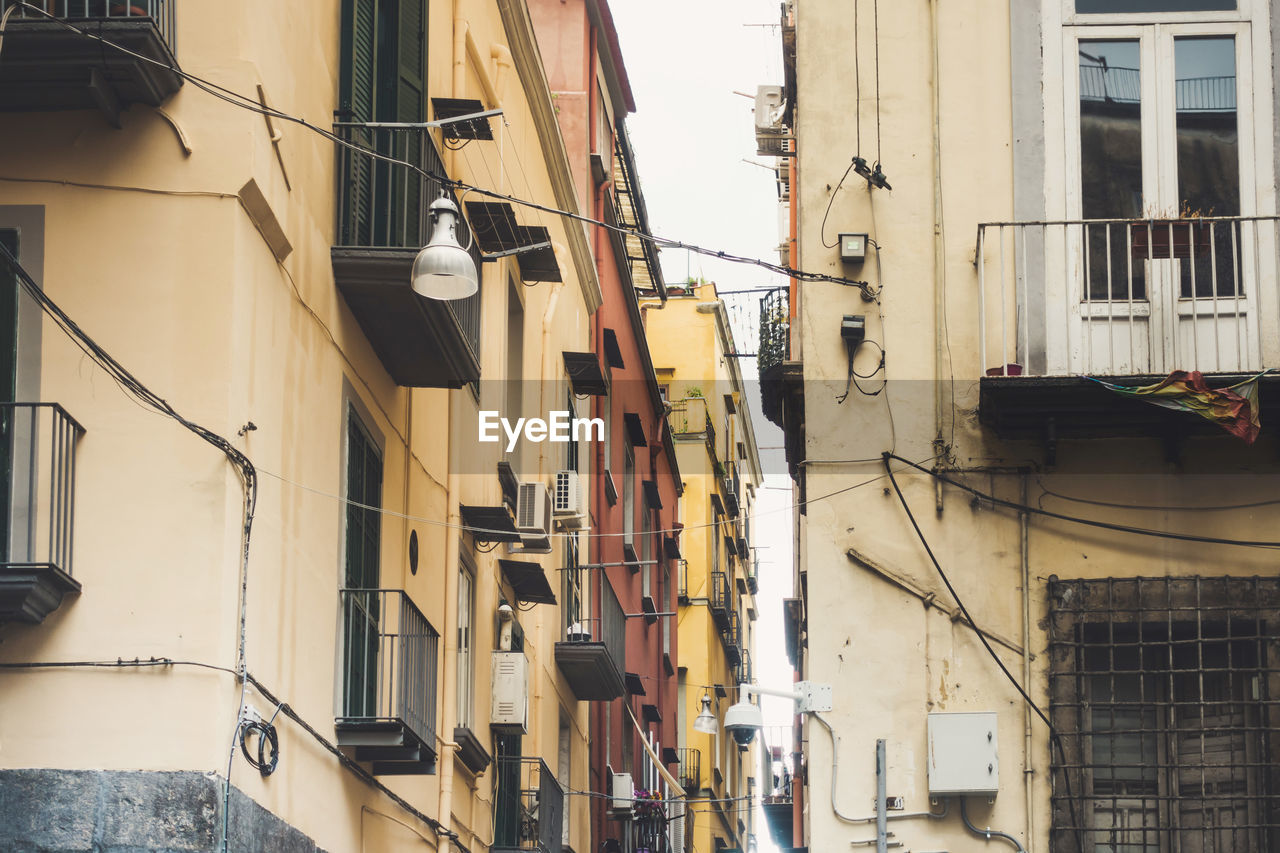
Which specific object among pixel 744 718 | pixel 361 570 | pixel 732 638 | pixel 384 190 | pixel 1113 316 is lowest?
pixel 744 718

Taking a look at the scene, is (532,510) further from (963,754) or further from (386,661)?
(963,754)

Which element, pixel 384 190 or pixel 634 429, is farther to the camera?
pixel 634 429

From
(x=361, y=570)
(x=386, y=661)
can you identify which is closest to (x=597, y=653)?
(x=386, y=661)

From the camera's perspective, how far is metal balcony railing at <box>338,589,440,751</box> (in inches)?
529

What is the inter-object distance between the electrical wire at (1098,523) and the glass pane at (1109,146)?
162 cm

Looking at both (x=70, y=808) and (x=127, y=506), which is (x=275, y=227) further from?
(x=70, y=808)

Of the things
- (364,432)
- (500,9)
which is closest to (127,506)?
(364,432)

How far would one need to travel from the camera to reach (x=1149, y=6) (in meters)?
14.1

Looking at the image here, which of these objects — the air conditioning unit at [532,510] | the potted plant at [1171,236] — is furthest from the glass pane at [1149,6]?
the air conditioning unit at [532,510]

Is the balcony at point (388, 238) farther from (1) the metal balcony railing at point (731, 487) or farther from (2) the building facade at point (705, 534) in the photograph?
(1) the metal balcony railing at point (731, 487)

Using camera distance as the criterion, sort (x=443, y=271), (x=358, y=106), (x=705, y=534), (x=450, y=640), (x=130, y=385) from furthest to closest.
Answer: (x=705, y=534), (x=450, y=640), (x=358, y=106), (x=443, y=271), (x=130, y=385)

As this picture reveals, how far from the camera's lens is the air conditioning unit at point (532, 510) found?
19.0 metres

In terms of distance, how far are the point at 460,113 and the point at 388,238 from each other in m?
2.87

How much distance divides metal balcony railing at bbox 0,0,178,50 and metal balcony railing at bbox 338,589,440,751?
13.1 ft
